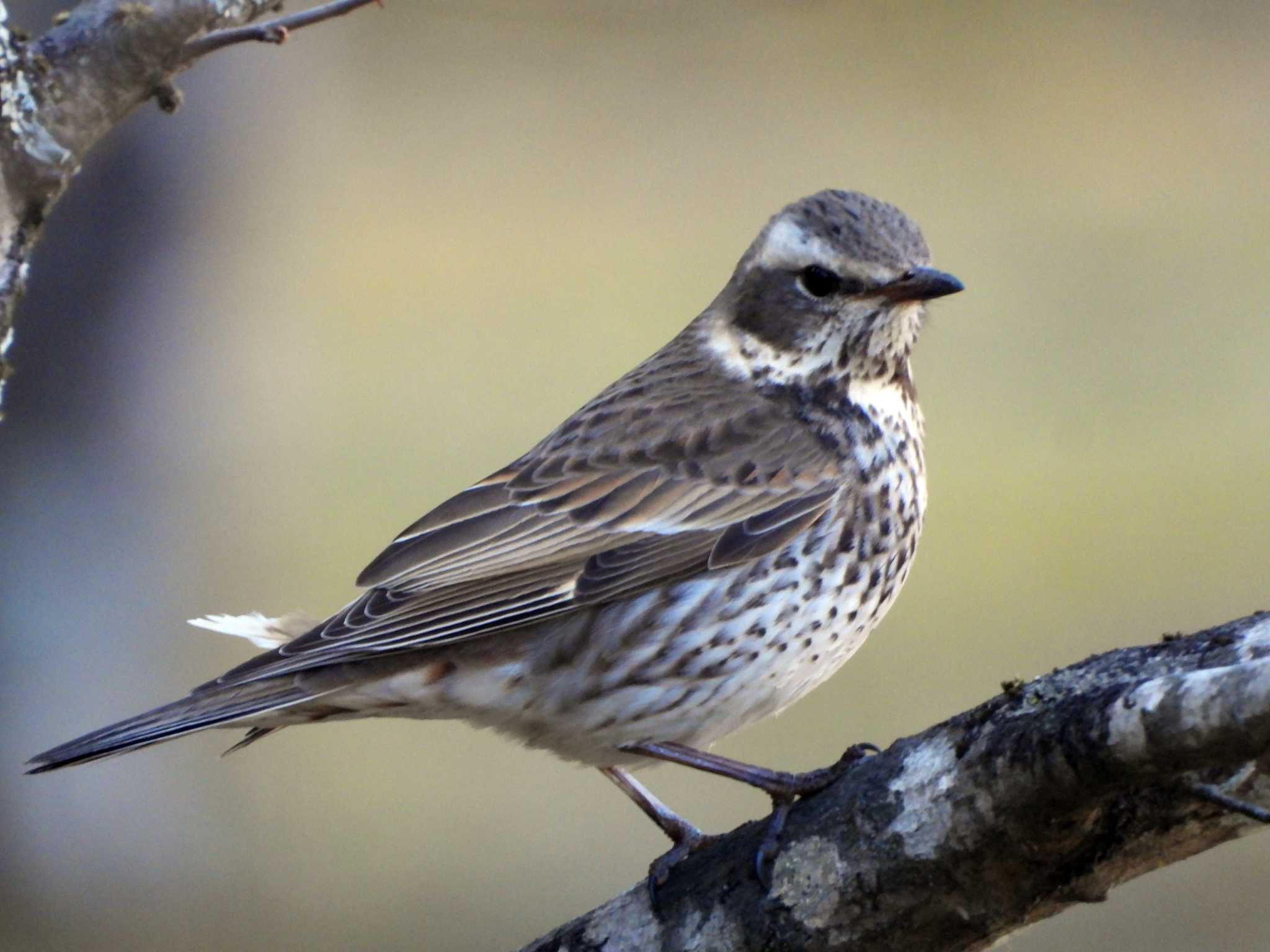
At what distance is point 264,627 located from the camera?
4.80m

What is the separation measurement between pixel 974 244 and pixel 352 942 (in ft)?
24.2

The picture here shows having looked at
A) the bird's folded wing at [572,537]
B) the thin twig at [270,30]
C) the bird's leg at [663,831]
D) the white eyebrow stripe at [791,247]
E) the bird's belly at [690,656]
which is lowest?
the bird's leg at [663,831]

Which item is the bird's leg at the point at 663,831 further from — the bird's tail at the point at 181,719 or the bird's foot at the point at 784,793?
the bird's tail at the point at 181,719

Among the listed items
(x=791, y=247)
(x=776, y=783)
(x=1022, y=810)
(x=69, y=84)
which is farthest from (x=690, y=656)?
(x=69, y=84)

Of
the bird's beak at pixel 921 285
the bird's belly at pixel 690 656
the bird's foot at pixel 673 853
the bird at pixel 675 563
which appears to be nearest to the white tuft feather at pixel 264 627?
the bird at pixel 675 563

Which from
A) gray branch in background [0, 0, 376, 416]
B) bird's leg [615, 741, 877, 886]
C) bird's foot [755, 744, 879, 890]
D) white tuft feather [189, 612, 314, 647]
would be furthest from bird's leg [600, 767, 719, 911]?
gray branch in background [0, 0, 376, 416]

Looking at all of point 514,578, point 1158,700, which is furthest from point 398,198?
point 1158,700

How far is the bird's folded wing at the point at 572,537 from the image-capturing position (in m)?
4.47

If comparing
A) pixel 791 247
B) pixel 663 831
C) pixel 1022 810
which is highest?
pixel 791 247

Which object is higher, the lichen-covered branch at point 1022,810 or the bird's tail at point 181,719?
the bird's tail at point 181,719

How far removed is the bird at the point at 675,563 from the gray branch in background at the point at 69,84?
1.21 meters

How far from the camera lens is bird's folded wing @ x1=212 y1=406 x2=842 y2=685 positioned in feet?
14.7

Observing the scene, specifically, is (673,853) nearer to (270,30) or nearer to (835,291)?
(835,291)

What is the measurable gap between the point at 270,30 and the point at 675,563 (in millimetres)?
1825
